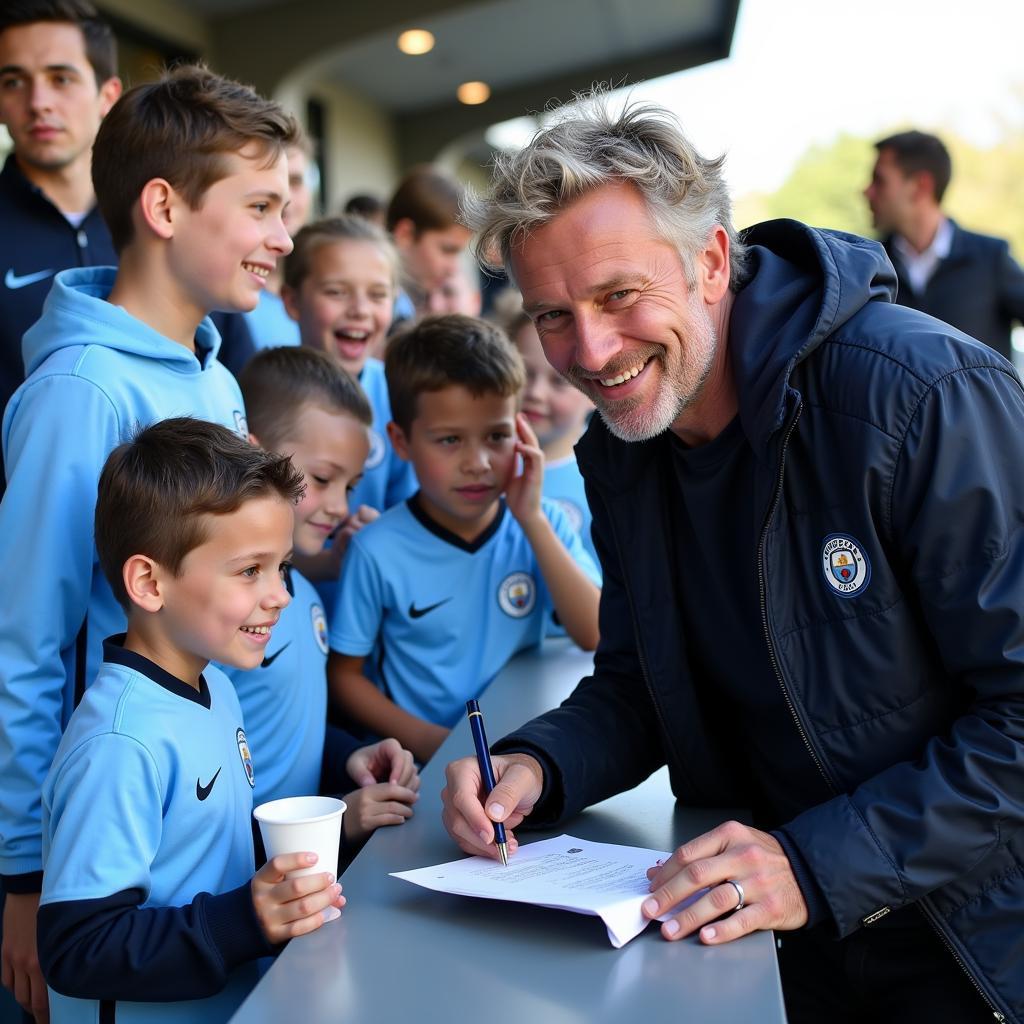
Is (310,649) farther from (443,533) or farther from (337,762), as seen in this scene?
(443,533)

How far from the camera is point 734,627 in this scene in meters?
1.76

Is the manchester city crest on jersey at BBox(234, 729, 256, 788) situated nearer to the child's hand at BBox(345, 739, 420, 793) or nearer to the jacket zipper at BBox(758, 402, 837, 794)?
the child's hand at BBox(345, 739, 420, 793)

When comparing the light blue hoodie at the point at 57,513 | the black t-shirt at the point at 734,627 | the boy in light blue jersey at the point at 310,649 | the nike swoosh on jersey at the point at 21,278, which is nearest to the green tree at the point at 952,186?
the nike swoosh on jersey at the point at 21,278

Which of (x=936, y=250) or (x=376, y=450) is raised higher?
(x=936, y=250)

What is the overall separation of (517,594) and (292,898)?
4.36ft

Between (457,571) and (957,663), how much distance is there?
130 centimetres

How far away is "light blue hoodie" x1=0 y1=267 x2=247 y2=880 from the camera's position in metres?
1.67

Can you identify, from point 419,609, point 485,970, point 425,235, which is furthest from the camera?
point 425,235

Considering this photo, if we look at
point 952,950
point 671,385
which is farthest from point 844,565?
point 952,950

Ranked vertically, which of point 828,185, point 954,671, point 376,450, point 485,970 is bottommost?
point 485,970

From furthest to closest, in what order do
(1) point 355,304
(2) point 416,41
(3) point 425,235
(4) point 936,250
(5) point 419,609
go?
(2) point 416,41 < (4) point 936,250 < (3) point 425,235 < (1) point 355,304 < (5) point 419,609

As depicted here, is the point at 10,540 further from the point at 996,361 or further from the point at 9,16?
the point at 9,16

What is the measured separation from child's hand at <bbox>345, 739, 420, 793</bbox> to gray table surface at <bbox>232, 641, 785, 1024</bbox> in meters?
0.29

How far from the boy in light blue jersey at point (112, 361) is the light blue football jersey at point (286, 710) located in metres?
0.31
